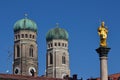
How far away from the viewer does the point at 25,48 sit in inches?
7347

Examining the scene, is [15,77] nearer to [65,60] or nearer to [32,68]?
[32,68]

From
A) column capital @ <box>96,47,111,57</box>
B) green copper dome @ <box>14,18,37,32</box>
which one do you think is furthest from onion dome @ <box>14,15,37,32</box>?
column capital @ <box>96,47,111,57</box>

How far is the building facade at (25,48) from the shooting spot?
183000mm

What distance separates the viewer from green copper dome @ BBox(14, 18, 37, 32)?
190125 millimetres

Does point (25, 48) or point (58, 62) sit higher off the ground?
point (25, 48)

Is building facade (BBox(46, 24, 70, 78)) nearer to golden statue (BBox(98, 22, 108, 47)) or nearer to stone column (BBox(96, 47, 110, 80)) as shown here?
golden statue (BBox(98, 22, 108, 47))

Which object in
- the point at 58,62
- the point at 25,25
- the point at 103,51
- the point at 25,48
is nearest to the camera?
the point at 103,51

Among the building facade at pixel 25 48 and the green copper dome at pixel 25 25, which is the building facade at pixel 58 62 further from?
the green copper dome at pixel 25 25

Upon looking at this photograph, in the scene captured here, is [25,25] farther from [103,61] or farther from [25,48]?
[103,61]

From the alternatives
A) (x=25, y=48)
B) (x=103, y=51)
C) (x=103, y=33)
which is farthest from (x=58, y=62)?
(x=103, y=51)

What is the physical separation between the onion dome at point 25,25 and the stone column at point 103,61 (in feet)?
393

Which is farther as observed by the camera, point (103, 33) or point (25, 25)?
point (25, 25)

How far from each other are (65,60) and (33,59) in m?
16.3

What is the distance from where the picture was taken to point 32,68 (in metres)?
Answer: 183
